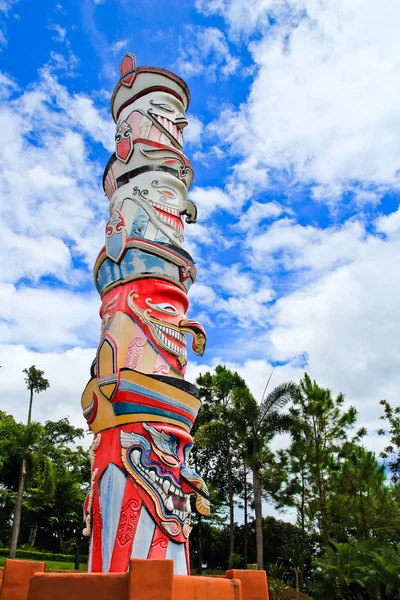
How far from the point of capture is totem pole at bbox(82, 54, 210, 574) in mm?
8078

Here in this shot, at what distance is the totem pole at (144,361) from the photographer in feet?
26.5

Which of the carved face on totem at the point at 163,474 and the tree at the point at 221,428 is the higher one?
the tree at the point at 221,428

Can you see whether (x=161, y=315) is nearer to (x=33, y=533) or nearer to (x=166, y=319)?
(x=166, y=319)

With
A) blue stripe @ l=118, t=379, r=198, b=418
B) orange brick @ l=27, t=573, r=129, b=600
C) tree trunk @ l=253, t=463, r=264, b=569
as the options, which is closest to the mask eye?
blue stripe @ l=118, t=379, r=198, b=418

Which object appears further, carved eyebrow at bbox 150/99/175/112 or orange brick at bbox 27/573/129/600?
carved eyebrow at bbox 150/99/175/112

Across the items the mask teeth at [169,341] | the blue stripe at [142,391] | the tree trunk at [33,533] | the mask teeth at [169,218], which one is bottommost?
the tree trunk at [33,533]

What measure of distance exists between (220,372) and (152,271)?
1510 centimetres

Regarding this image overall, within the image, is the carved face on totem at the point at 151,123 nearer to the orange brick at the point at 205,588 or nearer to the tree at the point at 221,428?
the orange brick at the point at 205,588

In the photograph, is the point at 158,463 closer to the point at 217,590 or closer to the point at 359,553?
the point at 217,590

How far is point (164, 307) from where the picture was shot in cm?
1003

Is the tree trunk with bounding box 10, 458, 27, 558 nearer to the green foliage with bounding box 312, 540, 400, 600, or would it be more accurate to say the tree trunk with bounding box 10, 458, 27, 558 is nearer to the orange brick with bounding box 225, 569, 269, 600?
the green foliage with bounding box 312, 540, 400, 600

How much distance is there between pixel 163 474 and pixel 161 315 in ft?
9.74

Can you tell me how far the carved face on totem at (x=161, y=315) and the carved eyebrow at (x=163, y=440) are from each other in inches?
53.4

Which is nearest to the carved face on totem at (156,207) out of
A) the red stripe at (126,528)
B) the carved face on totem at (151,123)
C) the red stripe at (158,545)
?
the carved face on totem at (151,123)
